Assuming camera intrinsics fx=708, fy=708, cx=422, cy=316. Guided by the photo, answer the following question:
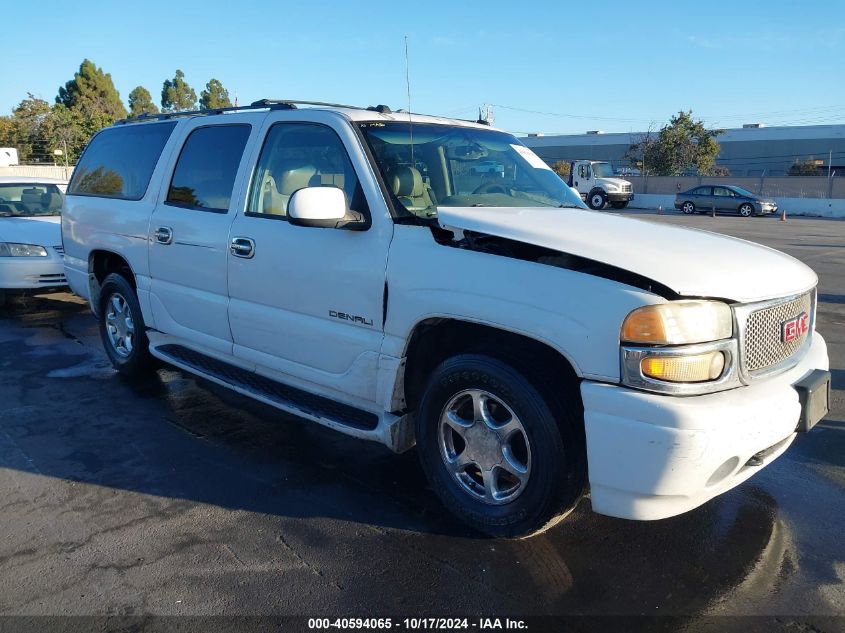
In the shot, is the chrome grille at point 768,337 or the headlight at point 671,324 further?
the chrome grille at point 768,337

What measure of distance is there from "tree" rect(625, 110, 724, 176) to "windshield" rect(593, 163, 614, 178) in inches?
586

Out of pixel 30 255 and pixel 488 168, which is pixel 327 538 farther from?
pixel 30 255

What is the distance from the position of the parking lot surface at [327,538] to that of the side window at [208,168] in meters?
1.52

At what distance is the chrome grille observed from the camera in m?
2.98

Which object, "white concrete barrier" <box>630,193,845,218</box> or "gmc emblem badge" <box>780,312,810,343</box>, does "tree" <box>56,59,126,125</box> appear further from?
"gmc emblem badge" <box>780,312,810,343</box>

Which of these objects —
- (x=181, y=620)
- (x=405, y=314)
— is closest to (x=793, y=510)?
(x=405, y=314)

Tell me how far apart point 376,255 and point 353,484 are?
1.30m

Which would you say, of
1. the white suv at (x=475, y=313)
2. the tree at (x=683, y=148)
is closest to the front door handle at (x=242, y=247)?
the white suv at (x=475, y=313)

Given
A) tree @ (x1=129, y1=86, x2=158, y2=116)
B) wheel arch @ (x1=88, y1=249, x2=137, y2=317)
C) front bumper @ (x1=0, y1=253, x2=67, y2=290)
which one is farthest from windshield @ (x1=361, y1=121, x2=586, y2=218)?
tree @ (x1=129, y1=86, x2=158, y2=116)

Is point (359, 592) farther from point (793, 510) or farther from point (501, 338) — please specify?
point (793, 510)

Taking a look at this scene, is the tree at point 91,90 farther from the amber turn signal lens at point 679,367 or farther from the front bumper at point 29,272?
the amber turn signal lens at point 679,367

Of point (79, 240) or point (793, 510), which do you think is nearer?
point (793, 510)

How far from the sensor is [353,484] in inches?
155

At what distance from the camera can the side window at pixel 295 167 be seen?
155 inches
